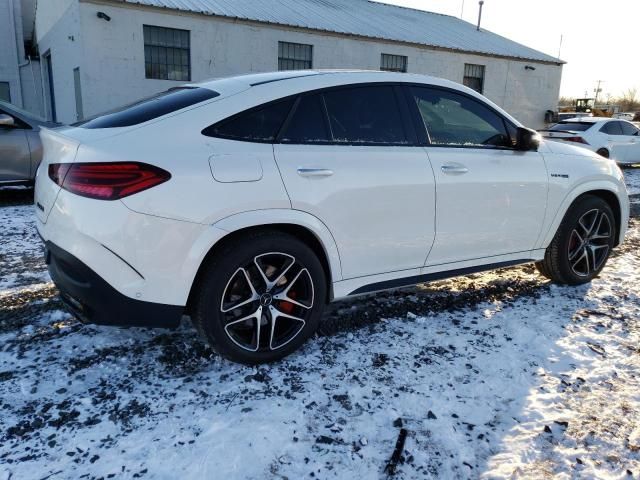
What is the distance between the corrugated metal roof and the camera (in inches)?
628

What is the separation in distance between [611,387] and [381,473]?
1.59 m

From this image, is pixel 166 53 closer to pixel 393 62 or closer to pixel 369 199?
pixel 393 62

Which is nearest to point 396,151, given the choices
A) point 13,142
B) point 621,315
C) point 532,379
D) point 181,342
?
point 532,379

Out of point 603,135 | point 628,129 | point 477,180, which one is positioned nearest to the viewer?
point 477,180

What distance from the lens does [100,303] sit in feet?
8.48

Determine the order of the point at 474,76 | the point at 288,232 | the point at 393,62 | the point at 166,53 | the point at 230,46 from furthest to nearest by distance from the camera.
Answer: the point at 474,76
the point at 393,62
the point at 230,46
the point at 166,53
the point at 288,232

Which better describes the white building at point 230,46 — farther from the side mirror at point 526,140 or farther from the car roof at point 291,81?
the side mirror at point 526,140

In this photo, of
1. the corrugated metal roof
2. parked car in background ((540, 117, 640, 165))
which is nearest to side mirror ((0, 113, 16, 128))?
the corrugated metal roof

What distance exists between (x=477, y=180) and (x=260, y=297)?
5.80 feet

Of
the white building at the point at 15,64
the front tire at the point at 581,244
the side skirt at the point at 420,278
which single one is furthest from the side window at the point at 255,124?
the white building at the point at 15,64

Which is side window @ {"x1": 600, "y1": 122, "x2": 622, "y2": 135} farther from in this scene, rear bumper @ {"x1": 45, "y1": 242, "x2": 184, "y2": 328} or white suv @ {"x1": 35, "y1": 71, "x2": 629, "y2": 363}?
rear bumper @ {"x1": 45, "y1": 242, "x2": 184, "y2": 328}

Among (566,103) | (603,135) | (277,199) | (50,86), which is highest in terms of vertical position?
(566,103)

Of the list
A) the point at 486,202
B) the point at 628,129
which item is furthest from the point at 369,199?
the point at 628,129

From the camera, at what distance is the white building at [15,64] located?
22188mm
